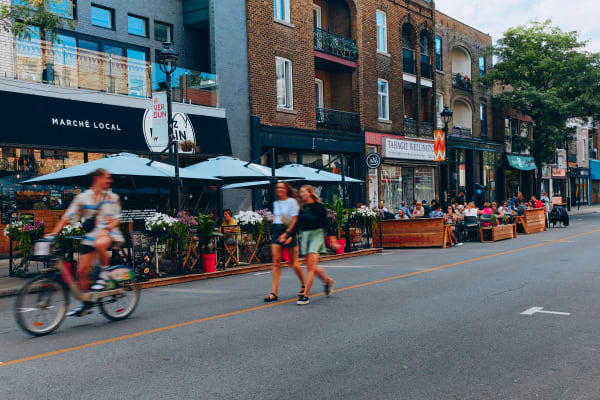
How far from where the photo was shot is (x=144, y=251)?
11875mm

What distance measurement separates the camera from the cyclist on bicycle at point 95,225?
23.1 feet

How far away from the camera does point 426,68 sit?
1314 inches

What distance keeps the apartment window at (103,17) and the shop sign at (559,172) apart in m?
41.3

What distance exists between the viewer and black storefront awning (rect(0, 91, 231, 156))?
48.9 ft

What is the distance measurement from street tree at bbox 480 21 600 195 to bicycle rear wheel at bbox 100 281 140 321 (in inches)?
1320

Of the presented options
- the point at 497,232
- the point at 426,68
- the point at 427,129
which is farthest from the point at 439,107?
the point at 497,232

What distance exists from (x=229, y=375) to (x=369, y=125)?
78.7 ft

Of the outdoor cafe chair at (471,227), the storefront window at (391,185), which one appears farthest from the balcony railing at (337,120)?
the outdoor cafe chair at (471,227)

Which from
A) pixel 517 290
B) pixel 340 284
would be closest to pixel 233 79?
pixel 340 284

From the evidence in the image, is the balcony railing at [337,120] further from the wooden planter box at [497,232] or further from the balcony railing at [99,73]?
the wooden planter box at [497,232]

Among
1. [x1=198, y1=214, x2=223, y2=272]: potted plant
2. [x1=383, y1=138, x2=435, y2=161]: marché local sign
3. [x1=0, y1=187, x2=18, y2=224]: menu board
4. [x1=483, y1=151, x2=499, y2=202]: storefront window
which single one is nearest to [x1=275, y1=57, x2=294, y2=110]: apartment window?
[x1=383, y1=138, x2=435, y2=161]: marché local sign

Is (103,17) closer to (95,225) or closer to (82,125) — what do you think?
(82,125)

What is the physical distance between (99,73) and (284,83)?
8318mm

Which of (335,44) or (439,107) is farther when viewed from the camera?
(439,107)
